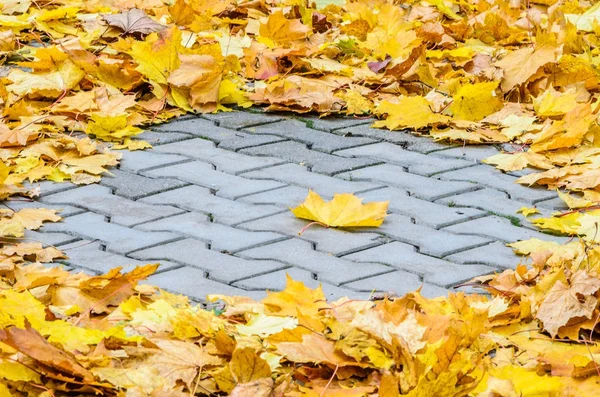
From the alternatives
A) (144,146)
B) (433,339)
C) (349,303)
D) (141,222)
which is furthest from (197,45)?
(433,339)

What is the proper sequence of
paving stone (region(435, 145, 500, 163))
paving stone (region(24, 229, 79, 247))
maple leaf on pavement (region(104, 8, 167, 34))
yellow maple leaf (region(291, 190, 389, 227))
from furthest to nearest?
maple leaf on pavement (region(104, 8, 167, 34)) → paving stone (region(435, 145, 500, 163)) → yellow maple leaf (region(291, 190, 389, 227)) → paving stone (region(24, 229, 79, 247))

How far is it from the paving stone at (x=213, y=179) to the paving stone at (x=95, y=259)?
58 centimetres

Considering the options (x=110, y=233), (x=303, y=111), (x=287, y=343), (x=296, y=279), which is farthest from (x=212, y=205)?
(x=287, y=343)

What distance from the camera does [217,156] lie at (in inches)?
148

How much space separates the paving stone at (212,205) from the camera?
322cm

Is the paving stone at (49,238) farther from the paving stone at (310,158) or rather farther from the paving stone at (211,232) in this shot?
the paving stone at (310,158)

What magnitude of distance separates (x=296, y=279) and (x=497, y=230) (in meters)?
0.71

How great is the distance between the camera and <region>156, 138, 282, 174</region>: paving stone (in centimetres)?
367

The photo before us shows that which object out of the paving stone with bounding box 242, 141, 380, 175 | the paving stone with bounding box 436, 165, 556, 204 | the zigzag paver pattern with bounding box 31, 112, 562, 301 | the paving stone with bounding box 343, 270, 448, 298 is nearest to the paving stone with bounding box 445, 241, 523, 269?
the zigzag paver pattern with bounding box 31, 112, 562, 301

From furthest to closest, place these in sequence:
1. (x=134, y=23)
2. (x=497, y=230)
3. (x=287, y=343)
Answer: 1. (x=134, y=23)
2. (x=497, y=230)
3. (x=287, y=343)

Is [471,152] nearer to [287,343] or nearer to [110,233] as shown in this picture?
[110,233]

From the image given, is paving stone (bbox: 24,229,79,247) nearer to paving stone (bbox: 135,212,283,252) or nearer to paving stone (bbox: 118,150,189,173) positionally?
paving stone (bbox: 135,212,283,252)

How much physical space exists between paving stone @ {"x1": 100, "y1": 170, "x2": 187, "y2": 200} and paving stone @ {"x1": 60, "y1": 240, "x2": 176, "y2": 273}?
1.44 feet

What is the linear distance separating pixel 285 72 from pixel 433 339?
8.23 ft
